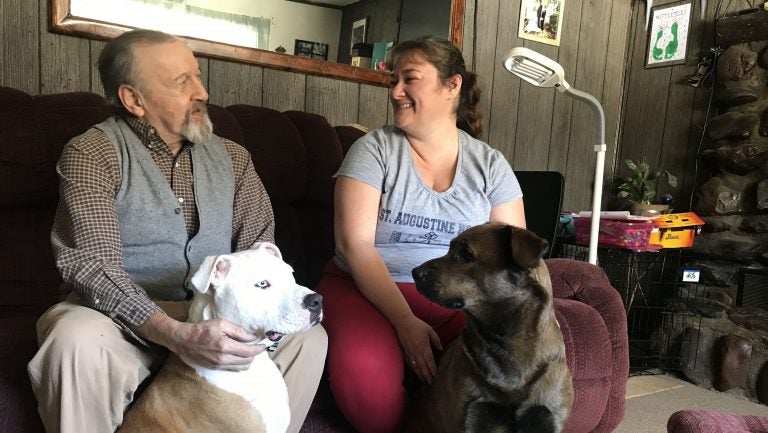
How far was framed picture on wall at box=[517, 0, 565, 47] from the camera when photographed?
3334mm

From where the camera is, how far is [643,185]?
131 inches

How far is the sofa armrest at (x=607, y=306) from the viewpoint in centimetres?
173

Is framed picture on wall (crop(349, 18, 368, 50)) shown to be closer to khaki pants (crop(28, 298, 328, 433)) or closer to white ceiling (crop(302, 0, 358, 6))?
white ceiling (crop(302, 0, 358, 6))

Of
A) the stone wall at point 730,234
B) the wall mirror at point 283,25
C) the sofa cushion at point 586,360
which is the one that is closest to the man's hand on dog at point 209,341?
the sofa cushion at point 586,360

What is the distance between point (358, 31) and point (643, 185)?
5.96ft

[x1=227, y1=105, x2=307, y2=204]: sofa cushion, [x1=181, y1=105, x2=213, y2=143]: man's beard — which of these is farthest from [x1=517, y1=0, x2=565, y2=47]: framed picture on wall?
[x1=181, y1=105, x2=213, y2=143]: man's beard

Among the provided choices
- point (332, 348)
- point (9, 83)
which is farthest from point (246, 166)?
point (9, 83)

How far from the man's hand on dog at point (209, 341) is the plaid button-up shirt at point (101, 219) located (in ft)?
0.19

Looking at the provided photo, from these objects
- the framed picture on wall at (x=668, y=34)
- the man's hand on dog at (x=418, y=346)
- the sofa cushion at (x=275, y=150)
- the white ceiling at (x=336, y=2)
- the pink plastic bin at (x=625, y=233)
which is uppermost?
the framed picture on wall at (x=668, y=34)

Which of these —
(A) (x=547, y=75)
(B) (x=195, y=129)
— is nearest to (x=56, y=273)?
(B) (x=195, y=129)

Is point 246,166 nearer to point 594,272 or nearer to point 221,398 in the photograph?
point 221,398

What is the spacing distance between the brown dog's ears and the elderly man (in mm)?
568

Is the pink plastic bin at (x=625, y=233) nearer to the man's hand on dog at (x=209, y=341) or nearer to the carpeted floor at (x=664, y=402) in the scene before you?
the carpeted floor at (x=664, y=402)

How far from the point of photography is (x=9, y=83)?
2.09 meters
